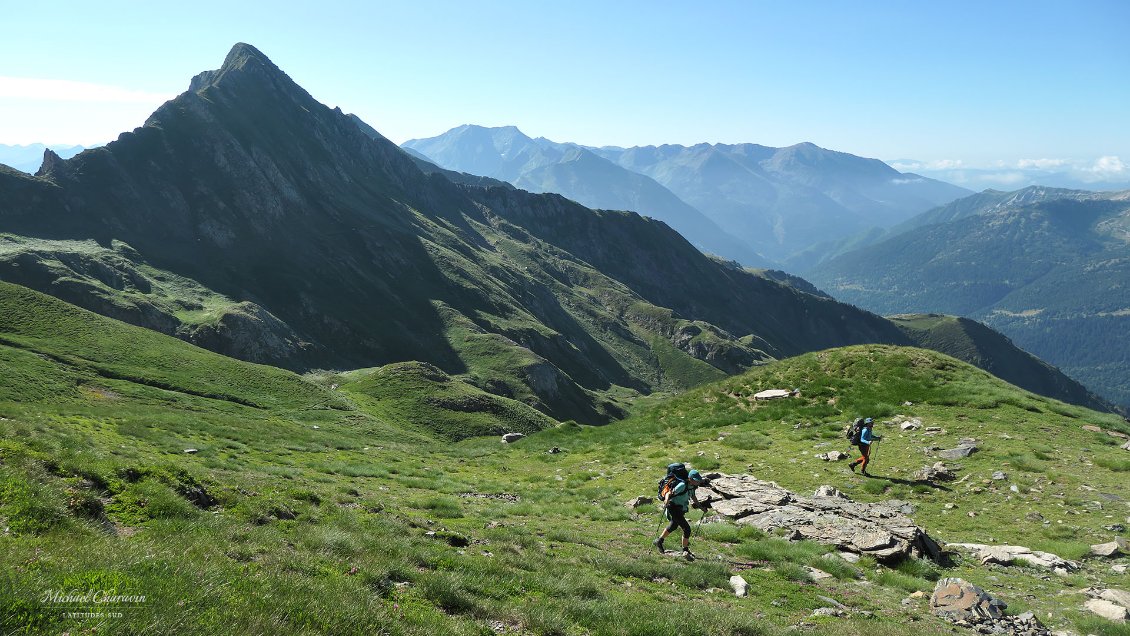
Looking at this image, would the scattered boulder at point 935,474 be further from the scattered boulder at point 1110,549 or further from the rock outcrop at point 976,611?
the rock outcrop at point 976,611

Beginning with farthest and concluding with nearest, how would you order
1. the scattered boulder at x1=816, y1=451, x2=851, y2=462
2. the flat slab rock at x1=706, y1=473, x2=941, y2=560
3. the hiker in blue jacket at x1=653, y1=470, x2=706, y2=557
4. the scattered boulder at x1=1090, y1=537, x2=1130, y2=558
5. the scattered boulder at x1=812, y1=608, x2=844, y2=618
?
the scattered boulder at x1=816, y1=451, x2=851, y2=462 → the hiker in blue jacket at x1=653, y1=470, x2=706, y2=557 → the flat slab rock at x1=706, y1=473, x2=941, y2=560 → the scattered boulder at x1=1090, y1=537, x2=1130, y2=558 → the scattered boulder at x1=812, y1=608, x2=844, y2=618

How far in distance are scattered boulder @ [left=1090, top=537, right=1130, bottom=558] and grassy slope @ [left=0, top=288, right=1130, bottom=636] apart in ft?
1.67

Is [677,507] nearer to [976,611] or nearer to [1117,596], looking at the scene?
[976,611]

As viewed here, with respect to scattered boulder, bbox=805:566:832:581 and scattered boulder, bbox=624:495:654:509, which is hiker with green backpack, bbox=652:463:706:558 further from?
scattered boulder, bbox=624:495:654:509

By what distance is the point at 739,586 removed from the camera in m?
13.9

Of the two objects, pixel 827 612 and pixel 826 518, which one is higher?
pixel 827 612

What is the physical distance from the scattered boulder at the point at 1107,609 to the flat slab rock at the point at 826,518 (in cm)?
Result: 370

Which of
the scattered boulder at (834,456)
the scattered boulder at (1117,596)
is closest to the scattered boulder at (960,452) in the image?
the scattered boulder at (834,456)

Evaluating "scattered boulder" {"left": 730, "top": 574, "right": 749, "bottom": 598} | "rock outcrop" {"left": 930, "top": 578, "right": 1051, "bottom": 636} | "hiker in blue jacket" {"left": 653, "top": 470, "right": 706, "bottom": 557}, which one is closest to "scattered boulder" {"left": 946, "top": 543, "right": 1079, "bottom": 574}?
"rock outcrop" {"left": 930, "top": 578, "right": 1051, "bottom": 636}

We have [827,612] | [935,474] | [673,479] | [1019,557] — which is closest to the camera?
[827,612]

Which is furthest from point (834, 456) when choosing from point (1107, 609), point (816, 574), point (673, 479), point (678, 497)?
point (1107, 609)

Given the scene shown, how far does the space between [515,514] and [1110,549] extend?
18595mm

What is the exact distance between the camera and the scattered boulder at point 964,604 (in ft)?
41.9

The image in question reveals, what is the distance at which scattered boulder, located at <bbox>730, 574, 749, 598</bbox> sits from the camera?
45.1 feet
